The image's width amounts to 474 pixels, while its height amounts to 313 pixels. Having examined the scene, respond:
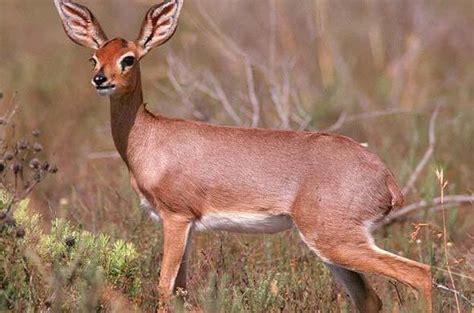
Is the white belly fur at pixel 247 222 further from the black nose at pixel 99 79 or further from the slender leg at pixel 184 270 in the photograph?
the black nose at pixel 99 79

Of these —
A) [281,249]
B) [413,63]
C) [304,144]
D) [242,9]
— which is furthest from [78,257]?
[242,9]

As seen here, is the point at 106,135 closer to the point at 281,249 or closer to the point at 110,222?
the point at 110,222

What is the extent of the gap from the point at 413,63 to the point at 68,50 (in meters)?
5.26

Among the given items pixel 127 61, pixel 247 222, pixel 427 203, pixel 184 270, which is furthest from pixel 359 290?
pixel 127 61

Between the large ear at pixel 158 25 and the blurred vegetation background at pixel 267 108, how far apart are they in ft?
3.84

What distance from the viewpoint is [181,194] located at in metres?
6.48

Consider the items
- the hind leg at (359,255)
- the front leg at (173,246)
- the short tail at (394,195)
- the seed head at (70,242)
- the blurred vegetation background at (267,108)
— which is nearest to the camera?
the seed head at (70,242)

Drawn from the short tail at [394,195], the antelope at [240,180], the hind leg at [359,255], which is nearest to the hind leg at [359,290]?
the antelope at [240,180]

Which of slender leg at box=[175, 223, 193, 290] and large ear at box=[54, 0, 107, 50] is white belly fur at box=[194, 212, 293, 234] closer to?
slender leg at box=[175, 223, 193, 290]

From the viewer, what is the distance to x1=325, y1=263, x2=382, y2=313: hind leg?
6281mm

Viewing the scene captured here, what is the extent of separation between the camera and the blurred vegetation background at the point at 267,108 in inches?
262

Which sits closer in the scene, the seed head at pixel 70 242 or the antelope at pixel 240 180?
the seed head at pixel 70 242

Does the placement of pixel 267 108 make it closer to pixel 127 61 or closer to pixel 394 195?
pixel 127 61

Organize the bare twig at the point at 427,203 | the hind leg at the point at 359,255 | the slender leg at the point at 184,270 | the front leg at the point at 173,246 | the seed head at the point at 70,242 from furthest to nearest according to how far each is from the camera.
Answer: the bare twig at the point at 427,203 → the slender leg at the point at 184,270 → the front leg at the point at 173,246 → the hind leg at the point at 359,255 → the seed head at the point at 70,242
